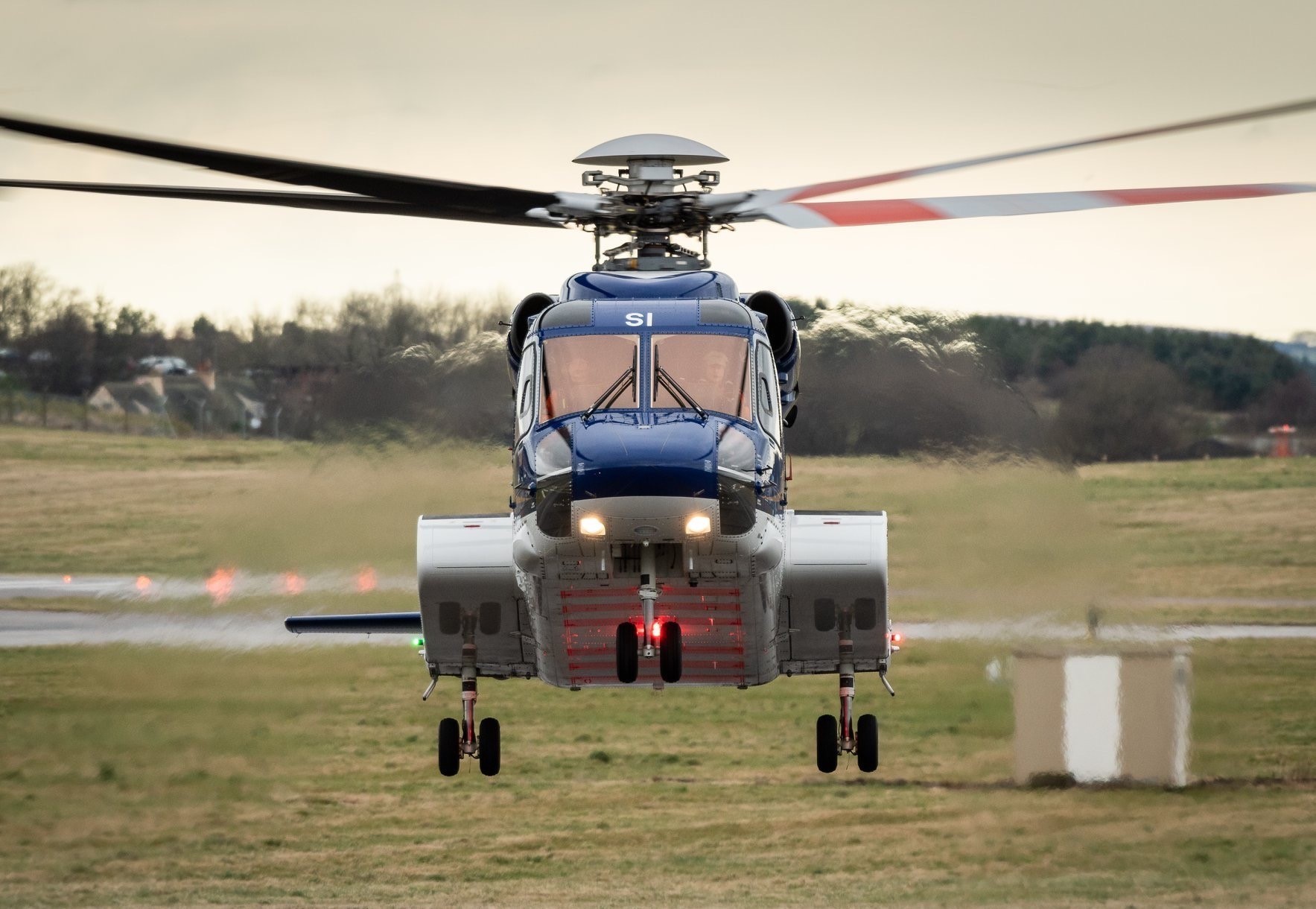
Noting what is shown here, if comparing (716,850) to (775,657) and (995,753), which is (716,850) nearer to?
(995,753)

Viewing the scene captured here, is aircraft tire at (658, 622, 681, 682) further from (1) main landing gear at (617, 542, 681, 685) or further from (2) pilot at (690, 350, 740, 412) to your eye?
(2) pilot at (690, 350, 740, 412)

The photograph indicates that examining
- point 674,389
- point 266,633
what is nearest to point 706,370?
point 674,389

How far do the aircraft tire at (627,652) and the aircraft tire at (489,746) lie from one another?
4165 mm

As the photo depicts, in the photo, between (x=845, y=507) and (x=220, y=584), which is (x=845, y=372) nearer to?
(x=845, y=507)

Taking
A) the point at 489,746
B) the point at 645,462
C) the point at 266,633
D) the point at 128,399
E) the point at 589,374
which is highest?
the point at 589,374

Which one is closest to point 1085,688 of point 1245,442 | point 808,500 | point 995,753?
point 995,753

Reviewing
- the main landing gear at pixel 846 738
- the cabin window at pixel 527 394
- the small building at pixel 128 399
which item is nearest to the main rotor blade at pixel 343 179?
the cabin window at pixel 527 394

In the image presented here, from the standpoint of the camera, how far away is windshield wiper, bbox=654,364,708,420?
1606 centimetres

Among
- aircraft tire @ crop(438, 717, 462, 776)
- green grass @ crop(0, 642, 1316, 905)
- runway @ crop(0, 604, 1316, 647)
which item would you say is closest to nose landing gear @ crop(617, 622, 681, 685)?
aircraft tire @ crop(438, 717, 462, 776)

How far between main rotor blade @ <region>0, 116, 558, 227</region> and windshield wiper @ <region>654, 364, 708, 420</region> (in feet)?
8.29

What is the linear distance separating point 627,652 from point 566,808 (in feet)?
68.2

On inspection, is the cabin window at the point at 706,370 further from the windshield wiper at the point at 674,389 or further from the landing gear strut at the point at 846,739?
the landing gear strut at the point at 846,739

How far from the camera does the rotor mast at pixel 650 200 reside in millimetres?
18031

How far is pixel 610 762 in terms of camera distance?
3762cm
